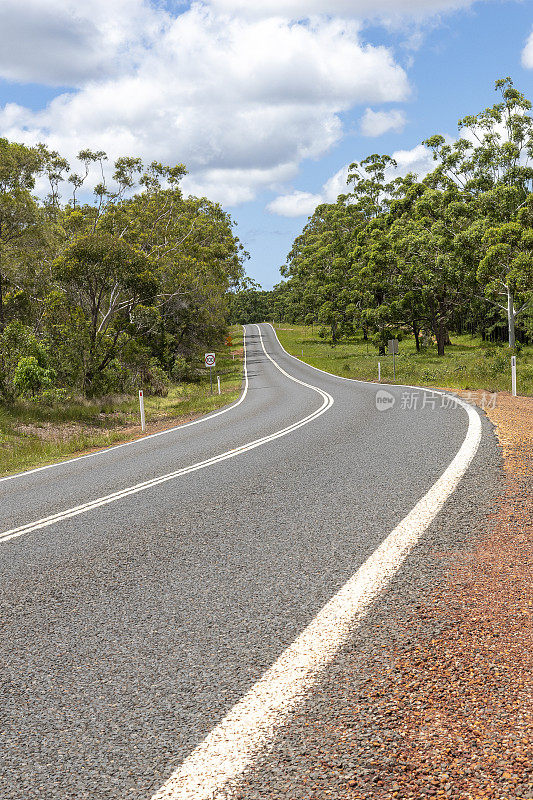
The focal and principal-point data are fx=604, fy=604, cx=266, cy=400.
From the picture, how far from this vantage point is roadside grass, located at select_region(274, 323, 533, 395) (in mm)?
26594

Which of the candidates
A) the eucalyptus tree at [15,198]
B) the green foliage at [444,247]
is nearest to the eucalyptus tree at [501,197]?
the green foliage at [444,247]

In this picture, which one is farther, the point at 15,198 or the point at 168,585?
the point at 15,198

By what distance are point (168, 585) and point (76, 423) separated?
56.3ft

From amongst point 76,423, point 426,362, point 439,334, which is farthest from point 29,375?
point 439,334

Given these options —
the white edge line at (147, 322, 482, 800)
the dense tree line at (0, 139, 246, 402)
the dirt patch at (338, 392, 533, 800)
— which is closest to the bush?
the dense tree line at (0, 139, 246, 402)

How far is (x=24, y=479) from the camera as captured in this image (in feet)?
32.2

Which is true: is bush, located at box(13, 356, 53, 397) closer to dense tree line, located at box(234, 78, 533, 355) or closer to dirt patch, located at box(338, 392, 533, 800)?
dirt patch, located at box(338, 392, 533, 800)

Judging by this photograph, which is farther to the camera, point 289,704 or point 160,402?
point 160,402

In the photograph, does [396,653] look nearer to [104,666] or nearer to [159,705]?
[159,705]

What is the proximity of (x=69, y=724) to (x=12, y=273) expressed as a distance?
74.5 feet

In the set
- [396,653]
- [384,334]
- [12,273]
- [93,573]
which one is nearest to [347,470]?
[93,573]

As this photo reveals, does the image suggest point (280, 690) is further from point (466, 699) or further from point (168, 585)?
point (168, 585)

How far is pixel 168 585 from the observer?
4051mm

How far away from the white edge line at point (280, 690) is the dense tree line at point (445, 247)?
42925mm
